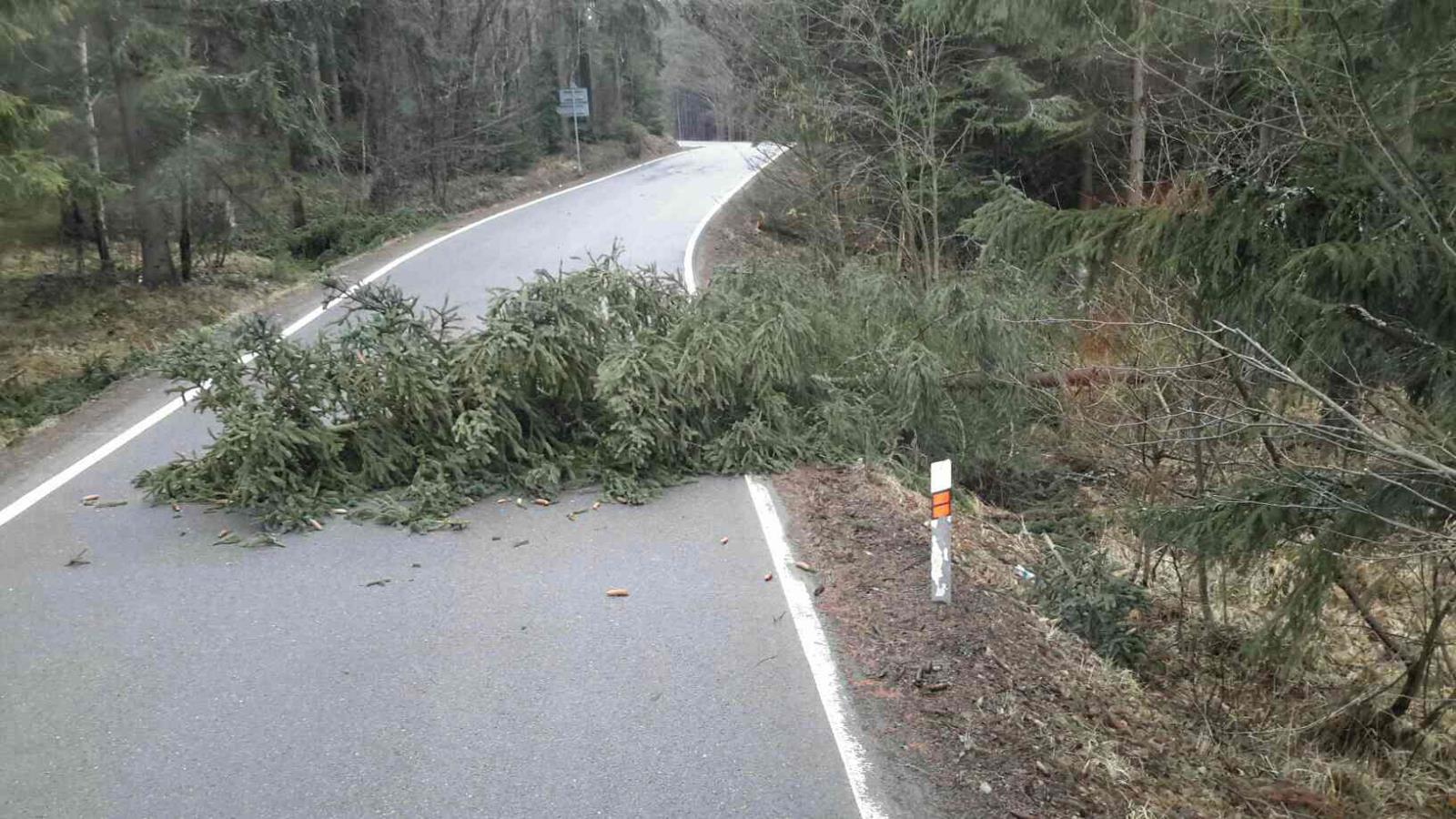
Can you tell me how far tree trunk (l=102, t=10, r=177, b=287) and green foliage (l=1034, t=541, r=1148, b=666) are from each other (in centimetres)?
1472

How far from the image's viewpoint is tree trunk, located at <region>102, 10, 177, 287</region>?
52.1ft

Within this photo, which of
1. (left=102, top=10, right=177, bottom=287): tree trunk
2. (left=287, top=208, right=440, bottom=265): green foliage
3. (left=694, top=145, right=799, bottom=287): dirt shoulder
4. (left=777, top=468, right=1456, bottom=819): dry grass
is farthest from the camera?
(left=287, top=208, right=440, bottom=265): green foliage

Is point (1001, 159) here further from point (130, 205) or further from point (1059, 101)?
point (130, 205)

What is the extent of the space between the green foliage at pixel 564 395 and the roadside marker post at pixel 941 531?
9.20 feet

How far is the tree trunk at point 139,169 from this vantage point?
1588 cm

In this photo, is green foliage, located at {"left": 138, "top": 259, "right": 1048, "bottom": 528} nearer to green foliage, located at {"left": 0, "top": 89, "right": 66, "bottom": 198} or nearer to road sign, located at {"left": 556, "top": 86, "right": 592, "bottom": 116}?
green foliage, located at {"left": 0, "top": 89, "right": 66, "bottom": 198}

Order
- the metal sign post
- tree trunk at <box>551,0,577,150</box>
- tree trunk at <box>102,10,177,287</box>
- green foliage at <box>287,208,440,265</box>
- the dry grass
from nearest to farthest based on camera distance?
the dry grass < tree trunk at <box>102,10,177,287</box> < green foliage at <box>287,208,440,265</box> < the metal sign post < tree trunk at <box>551,0,577,150</box>

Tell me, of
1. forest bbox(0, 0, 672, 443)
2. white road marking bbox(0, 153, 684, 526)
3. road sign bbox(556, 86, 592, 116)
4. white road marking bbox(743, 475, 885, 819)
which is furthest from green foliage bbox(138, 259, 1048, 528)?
road sign bbox(556, 86, 592, 116)

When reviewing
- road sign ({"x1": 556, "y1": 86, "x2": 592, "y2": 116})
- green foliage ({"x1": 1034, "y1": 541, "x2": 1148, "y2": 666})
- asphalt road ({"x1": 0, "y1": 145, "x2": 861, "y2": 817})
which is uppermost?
road sign ({"x1": 556, "y1": 86, "x2": 592, "y2": 116})

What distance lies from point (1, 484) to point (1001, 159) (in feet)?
60.0

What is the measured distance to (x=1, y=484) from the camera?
8.47 m

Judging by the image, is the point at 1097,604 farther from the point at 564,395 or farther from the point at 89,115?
the point at 89,115

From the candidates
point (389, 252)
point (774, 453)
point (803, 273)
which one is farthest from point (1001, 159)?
point (774, 453)

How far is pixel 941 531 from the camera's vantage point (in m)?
6.16
